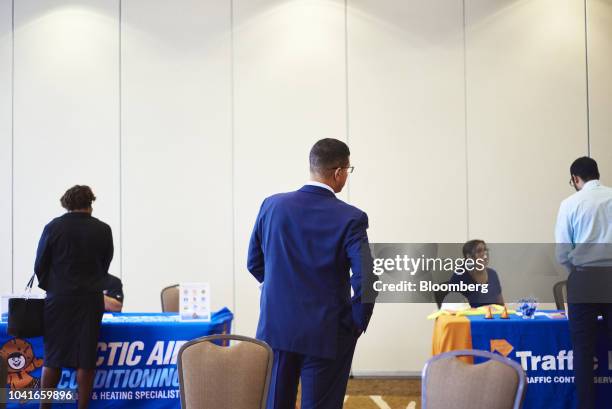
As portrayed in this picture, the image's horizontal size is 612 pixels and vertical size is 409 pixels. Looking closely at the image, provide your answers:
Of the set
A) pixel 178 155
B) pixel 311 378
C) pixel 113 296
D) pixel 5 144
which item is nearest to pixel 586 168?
pixel 311 378

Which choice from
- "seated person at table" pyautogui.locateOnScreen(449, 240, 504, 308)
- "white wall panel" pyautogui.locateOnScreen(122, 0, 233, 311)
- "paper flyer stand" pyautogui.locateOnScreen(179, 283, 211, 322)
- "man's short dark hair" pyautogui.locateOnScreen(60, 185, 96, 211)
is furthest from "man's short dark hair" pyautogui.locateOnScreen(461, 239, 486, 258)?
"man's short dark hair" pyautogui.locateOnScreen(60, 185, 96, 211)

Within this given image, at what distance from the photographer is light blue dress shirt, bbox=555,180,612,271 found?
3896 mm

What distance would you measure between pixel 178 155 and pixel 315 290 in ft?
12.1

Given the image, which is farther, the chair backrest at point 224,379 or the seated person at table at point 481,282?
the seated person at table at point 481,282

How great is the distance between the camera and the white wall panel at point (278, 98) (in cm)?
586

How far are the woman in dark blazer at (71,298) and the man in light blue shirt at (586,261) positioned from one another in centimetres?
276

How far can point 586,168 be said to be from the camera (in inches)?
157

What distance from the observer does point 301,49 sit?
589 centimetres

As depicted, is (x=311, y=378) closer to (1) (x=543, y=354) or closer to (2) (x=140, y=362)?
(2) (x=140, y=362)

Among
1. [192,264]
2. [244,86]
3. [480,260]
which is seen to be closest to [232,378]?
[480,260]

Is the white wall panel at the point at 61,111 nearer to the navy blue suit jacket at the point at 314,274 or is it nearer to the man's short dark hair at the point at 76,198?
the man's short dark hair at the point at 76,198

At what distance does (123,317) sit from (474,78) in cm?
358

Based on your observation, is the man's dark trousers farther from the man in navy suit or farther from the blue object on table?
the blue object on table

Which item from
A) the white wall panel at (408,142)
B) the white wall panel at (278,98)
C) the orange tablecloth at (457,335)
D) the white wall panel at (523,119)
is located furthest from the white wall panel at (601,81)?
the orange tablecloth at (457,335)
